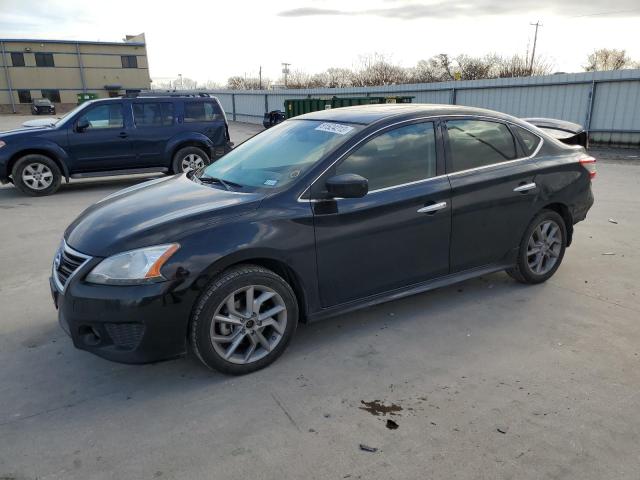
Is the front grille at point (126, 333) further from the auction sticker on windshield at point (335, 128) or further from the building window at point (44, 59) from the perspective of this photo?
the building window at point (44, 59)

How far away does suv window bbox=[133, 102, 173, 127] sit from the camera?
10.1 m

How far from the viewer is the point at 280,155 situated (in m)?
3.92

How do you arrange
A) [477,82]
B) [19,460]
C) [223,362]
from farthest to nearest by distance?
[477,82]
[223,362]
[19,460]

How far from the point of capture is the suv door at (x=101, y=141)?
31.6 ft

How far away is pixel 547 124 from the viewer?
7344 millimetres

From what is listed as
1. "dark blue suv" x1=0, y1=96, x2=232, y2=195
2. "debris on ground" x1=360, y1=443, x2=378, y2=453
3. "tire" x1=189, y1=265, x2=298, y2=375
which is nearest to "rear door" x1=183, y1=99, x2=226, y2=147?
"dark blue suv" x1=0, y1=96, x2=232, y2=195

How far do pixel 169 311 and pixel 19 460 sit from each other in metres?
1.02

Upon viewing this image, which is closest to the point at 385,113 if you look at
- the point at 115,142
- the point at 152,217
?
the point at 152,217

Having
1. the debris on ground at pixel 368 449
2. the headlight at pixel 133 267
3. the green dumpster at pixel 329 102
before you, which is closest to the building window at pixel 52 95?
the green dumpster at pixel 329 102

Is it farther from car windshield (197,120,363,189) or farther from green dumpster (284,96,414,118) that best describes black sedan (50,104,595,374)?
green dumpster (284,96,414,118)

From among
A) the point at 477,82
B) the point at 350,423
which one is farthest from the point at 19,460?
the point at 477,82

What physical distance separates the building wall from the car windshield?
57.8 metres

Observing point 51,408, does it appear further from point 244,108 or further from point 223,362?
point 244,108

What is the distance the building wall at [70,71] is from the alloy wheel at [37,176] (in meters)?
51.1
